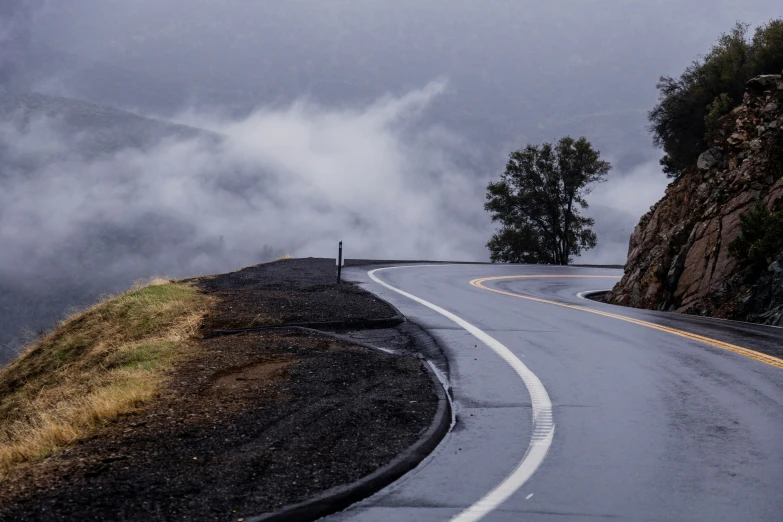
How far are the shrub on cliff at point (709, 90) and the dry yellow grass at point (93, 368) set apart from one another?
18.7 metres

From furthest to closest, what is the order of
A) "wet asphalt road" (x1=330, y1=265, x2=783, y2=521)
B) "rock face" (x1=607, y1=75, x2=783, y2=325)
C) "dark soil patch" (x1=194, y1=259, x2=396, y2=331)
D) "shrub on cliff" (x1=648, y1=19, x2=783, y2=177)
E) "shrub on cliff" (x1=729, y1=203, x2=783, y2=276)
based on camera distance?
"shrub on cliff" (x1=648, y1=19, x2=783, y2=177) < "rock face" (x1=607, y1=75, x2=783, y2=325) < "shrub on cliff" (x1=729, y1=203, x2=783, y2=276) < "dark soil patch" (x1=194, y1=259, x2=396, y2=331) < "wet asphalt road" (x1=330, y1=265, x2=783, y2=521)

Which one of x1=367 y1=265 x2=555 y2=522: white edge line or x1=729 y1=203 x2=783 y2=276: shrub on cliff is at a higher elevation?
x1=729 y1=203 x2=783 y2=276: shrub on cliff

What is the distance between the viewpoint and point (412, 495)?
560 cm

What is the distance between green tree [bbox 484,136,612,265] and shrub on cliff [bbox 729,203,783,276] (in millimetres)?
37915

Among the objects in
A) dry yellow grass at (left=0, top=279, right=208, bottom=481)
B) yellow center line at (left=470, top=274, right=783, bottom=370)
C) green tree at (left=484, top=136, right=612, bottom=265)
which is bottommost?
dry yellow grass at (left=0, top=279, right=208, bottom=481)

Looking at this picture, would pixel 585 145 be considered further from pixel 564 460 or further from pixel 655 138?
pixel 564 460

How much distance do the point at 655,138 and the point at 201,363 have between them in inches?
1089

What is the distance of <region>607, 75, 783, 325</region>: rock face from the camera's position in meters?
19.2

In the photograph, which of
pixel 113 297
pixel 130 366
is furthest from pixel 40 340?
pixel 130 366

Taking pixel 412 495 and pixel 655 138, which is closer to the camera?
pixel 412 495

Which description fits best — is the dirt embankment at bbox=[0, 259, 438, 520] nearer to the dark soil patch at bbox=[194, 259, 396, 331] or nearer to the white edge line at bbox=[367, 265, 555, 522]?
the white edge line at bbox=[367, 265, 555, 522]

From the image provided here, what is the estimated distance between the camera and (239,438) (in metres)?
6.68

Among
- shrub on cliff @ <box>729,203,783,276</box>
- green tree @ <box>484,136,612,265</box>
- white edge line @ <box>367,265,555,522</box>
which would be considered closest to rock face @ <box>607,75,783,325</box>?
shrub on cliff @ <box>729,203,783,276</box>

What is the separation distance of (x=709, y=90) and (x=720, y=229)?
11228mm
